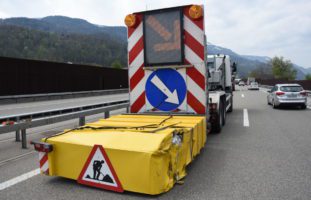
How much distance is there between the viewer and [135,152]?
386 cm

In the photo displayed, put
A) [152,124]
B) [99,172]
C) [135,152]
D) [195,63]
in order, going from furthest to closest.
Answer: [195,63] → [152,124] → [99,172] → [135,152]

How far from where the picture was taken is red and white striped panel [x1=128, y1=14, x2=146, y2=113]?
6930 mm

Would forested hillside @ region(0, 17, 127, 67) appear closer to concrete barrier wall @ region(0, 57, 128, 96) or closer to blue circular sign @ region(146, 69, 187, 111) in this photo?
concrete barrier wall @ region(0, 57, 128, 96)

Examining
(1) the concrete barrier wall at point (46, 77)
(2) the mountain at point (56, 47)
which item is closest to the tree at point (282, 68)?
(2) the mountain at point (56, 47)

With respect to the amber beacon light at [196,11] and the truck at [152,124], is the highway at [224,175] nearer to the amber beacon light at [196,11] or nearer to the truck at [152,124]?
the truck at [152,124]

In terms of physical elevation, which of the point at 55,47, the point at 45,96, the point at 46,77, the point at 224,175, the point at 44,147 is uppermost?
the point at 55,47

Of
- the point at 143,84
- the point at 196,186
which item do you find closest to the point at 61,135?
the point at 196,186

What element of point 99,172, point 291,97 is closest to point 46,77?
point 291,97

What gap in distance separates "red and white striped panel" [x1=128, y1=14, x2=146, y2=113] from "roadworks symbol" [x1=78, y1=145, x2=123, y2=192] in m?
3.01

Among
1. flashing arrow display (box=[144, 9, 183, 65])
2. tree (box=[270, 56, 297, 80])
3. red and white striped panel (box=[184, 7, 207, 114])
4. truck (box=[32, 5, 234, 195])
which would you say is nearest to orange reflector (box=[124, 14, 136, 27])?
truck (box=[32, 5, 234, 195])

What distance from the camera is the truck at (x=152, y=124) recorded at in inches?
155

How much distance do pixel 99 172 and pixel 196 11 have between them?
13.0 feet

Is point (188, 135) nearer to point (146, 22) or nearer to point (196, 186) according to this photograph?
point (196, 186)

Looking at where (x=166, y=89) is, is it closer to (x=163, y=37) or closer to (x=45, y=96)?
(x=163, y=37)
